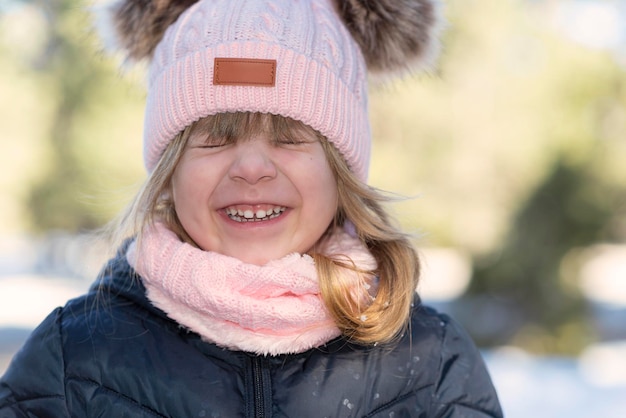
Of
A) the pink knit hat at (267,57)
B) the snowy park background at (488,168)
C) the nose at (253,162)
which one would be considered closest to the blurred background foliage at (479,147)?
the snowy park background at (488,168)

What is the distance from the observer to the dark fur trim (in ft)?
5.85

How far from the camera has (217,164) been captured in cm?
154

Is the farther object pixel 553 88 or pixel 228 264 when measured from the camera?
pixel 553 88

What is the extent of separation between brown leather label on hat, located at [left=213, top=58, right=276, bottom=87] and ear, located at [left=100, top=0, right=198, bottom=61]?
0.32 metres

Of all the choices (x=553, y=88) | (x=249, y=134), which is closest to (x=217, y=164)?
(x=249, y=134)

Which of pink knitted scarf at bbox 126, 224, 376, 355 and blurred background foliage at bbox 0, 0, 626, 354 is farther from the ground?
pink knitted scarf at bbox 126, 224, 376, 355

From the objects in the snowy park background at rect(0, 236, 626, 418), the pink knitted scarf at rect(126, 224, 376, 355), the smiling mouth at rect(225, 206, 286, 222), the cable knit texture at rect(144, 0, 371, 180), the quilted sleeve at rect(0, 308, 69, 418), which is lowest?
the snowy park background at rect(0, 236, 626, 418)

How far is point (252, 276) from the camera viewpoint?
150 cm

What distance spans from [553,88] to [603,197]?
2.07m

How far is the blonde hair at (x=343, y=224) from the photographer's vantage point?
1.54m

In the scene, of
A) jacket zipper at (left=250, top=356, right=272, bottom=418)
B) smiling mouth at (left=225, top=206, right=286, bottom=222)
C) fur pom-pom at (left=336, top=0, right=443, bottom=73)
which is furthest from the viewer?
fur pom-pom at (left=336, top=0, right=443, bottom=73)

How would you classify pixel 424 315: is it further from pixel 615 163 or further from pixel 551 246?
pixel 615 163

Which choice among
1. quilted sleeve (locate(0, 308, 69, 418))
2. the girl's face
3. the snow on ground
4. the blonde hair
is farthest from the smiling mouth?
the snow on ground

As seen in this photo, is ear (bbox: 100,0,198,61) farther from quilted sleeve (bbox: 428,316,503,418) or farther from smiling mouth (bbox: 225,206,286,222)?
quilted sleeve (bbox: 428,316,503,418)
